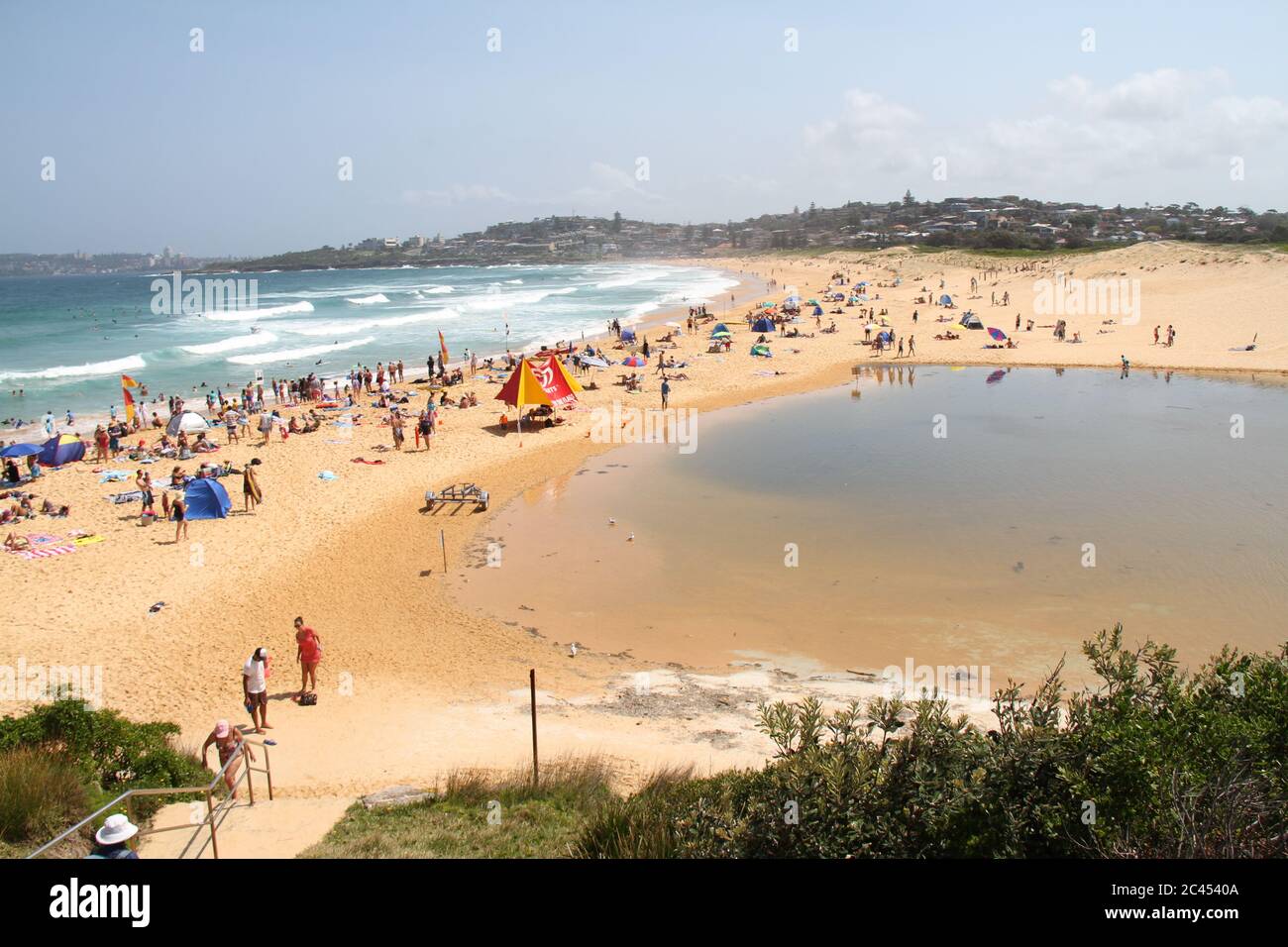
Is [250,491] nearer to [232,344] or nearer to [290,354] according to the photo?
[290,354]

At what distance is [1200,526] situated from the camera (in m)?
15.7

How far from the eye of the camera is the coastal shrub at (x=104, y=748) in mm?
7500

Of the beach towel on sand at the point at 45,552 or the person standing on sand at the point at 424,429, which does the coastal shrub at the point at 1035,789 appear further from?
the person standing on sand at the point at 424,429

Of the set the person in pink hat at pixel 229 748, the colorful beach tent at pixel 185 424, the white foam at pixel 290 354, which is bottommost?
the person in pink hat at pixel 229 748

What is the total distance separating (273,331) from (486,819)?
5322cm

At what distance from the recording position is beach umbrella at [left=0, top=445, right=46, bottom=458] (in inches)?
811

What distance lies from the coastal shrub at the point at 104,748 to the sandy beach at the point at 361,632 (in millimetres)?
1158

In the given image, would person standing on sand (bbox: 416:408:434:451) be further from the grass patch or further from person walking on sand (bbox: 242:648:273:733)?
the grass patch

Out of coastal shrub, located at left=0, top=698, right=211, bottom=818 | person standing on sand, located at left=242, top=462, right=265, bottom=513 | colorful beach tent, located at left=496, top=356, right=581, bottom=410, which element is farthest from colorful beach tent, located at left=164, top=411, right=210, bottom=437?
coastal shrub, located at left=0, top=698, right=211, bottom=818

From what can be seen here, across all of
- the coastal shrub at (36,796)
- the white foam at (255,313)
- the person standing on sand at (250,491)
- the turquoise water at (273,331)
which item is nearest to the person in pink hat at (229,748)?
the coastal shrub at (36,796)

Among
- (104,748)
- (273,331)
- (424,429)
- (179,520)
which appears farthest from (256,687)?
(273,331)

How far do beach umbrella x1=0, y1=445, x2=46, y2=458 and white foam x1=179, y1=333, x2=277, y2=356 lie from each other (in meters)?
24.8
